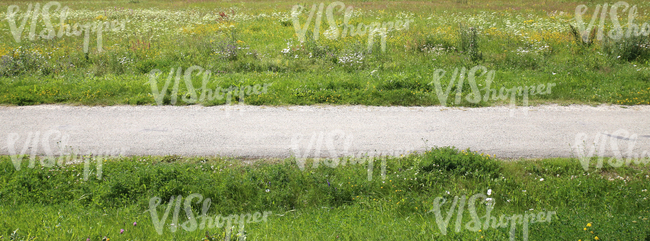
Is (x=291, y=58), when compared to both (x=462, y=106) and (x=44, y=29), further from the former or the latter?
(x=44, y=29)

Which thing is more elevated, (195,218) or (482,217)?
(482,217)

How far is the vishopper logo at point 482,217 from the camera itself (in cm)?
460

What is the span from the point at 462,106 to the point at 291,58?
19.3 ft

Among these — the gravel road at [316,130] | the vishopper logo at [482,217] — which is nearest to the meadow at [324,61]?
the gravel road at [316,130]

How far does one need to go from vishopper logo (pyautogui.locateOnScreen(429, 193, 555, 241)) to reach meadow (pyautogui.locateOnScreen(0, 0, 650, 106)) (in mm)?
4253

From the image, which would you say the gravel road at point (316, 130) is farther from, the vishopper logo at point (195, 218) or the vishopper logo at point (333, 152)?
the vishopper logo at point (195, 218)

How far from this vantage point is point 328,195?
5688 mm

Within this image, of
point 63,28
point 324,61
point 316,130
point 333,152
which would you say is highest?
point 63,28

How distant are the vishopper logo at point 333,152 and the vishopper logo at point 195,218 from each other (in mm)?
1383

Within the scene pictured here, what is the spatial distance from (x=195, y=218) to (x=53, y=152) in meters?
3.52

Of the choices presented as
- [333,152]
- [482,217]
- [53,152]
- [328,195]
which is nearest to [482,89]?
[333,152]

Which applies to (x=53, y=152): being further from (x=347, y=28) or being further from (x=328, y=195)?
(x=347, y=28)

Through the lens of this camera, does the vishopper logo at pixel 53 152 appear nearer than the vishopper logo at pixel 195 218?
No

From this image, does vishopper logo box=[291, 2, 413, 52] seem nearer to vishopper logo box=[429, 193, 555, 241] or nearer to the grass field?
the grass field
